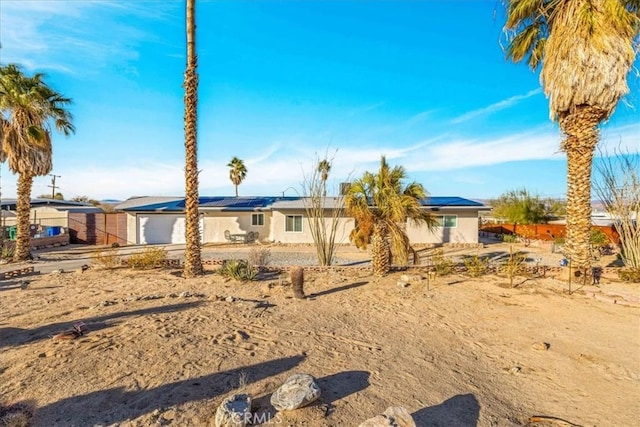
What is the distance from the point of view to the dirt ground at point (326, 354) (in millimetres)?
4156

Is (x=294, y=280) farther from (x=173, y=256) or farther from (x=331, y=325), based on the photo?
(x=173, y=256)

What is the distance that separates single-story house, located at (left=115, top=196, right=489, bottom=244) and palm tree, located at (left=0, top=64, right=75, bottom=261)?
6680 millimetres

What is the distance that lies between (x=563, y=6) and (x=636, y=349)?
1041 cm

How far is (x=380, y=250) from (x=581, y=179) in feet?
22.9

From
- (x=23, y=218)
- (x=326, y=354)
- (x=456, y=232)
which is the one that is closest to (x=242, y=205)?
(x=23, y=218)

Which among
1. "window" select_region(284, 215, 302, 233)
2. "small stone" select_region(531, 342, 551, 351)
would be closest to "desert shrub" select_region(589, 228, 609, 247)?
"small stone" select_region(531, 342, 551, 351)

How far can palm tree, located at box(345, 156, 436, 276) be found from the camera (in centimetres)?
1127

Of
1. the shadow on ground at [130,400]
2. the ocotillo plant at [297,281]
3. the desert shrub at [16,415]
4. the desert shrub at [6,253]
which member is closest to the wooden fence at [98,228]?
the desert shrub at [6,253]

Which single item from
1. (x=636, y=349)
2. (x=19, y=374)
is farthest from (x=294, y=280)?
(x=636, y=349)

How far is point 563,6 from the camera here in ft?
34.6

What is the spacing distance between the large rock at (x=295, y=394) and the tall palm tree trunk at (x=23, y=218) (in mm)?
16556

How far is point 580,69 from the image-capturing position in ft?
33.3

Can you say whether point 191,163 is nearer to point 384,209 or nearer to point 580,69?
point 384,209

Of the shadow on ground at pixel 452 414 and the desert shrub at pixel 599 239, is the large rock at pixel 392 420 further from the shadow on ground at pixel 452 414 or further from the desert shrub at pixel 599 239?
the desert shrub at pixel 599 239
